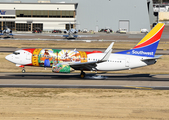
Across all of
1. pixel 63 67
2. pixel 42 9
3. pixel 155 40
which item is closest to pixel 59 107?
pixel 63 67

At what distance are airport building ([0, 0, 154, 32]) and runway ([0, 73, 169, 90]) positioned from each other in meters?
124

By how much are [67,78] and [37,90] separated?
914cm

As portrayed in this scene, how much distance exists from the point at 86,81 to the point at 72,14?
130 metres

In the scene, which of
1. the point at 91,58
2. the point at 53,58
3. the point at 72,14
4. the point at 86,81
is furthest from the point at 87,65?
the point at 72,14

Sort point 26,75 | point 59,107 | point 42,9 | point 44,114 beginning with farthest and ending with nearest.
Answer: point 42,9
point 26,75
point 59,107
point 44,114

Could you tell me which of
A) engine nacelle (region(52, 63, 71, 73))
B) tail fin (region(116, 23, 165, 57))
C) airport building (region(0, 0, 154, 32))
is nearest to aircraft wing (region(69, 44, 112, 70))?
engine nacelle (region(52, 63, 71, 73))

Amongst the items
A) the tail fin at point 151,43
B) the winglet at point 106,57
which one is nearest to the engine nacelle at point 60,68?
the winglet at point 106,57

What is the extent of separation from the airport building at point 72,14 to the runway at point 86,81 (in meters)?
124

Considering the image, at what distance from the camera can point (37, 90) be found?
104 feet

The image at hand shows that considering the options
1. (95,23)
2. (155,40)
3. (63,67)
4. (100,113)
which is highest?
(95,23)

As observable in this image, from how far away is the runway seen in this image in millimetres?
34553

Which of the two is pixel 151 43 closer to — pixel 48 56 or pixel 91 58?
pixel 91 58

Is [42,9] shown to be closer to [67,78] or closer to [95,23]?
[95,23]

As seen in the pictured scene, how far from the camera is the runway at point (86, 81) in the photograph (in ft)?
113
